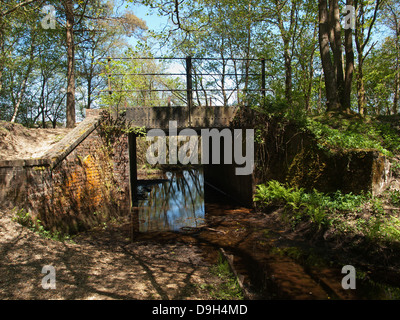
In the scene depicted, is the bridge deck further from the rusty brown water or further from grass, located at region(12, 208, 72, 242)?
grass, located at region(12, 208, 72, 242)

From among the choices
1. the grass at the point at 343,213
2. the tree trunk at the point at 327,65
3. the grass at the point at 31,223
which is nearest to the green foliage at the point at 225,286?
the grass at the point at 343,213

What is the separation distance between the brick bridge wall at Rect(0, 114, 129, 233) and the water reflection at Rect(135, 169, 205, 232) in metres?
1.48

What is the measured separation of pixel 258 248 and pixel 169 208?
666 cm

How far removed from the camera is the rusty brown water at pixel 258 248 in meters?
4.76

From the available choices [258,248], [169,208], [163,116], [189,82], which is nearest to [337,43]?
[189,82]

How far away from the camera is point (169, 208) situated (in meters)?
12.9

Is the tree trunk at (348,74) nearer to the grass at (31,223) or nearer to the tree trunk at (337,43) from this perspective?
the tree trunk at (337,43)

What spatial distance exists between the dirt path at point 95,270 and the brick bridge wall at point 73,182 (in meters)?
0.68

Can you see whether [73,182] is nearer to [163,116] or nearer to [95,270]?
[95,270]

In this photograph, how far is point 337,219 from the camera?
680 cm

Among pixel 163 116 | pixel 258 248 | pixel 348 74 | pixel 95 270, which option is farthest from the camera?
pixel 163 116

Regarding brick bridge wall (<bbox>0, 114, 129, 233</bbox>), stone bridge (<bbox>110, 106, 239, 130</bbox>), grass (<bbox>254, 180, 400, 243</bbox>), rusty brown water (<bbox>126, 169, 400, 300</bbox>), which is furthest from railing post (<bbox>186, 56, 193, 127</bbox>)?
grass (<bbox>254, 180, 400, 243</bbox>)

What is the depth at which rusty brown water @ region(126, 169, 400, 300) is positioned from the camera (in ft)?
15.6

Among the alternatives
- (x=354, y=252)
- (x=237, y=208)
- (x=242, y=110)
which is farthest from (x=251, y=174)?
(x=354, y=252)
